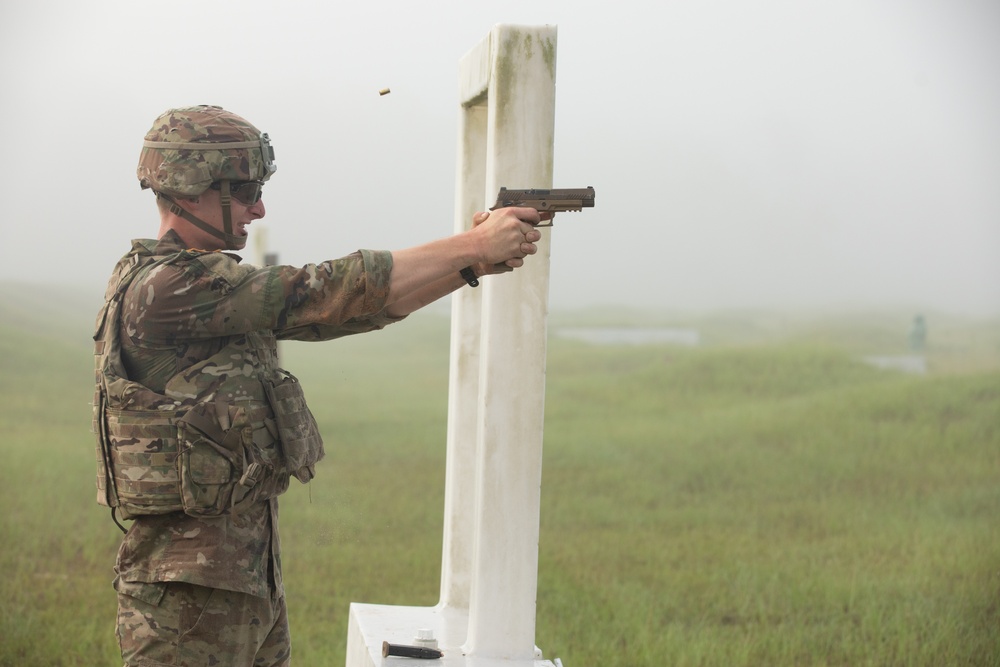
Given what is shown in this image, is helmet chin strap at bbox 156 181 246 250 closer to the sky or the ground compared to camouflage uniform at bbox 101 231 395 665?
closer to the sky

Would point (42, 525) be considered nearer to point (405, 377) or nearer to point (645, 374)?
point (405, 377)

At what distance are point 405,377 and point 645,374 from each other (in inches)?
107

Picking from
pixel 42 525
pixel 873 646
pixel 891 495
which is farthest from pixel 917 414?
pixel 42 525

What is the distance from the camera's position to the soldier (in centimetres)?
288

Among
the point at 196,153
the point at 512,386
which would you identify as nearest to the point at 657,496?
the point at 512,386

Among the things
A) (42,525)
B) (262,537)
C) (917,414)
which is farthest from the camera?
(917,414)

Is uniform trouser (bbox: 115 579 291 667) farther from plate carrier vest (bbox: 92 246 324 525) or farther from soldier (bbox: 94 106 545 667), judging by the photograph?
plate carrier vest (bbox: 92 246 324 525)

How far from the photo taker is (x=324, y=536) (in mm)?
3643

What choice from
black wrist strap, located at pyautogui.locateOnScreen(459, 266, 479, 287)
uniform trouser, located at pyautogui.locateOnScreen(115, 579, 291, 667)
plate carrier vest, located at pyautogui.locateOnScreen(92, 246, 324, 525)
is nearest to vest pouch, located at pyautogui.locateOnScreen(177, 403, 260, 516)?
plate carrier vest, located at pyautogui.locateOnScreen(92, 246, 324, 525)

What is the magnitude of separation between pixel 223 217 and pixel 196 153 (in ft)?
0.60

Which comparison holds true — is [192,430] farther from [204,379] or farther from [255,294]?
[255,294]

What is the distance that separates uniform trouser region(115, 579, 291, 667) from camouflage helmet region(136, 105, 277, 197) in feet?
3.45

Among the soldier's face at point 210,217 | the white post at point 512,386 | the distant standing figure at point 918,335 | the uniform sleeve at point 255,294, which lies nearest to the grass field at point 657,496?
the distant standing figure at point 918,335

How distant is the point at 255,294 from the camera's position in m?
2.86
